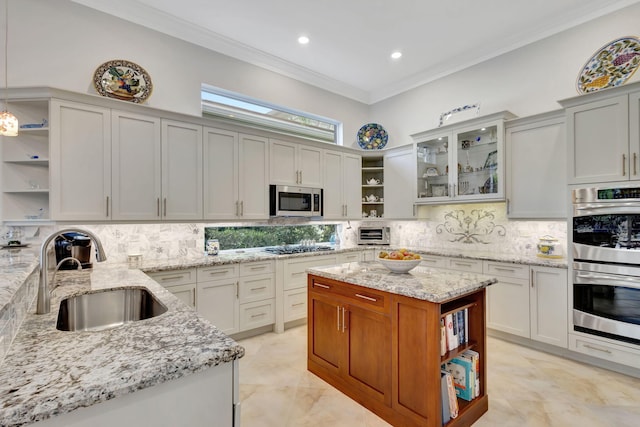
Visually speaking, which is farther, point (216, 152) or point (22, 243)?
point (216, 152)

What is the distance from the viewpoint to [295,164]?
13.5ft

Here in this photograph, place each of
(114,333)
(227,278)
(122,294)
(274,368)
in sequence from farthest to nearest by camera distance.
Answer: (227,278)
(274,368)
(122,294)
(114,333)

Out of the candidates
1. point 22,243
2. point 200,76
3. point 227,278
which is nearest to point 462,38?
point 200,76

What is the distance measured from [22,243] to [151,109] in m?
1.59

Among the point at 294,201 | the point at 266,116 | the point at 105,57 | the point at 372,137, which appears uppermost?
the point at 105,57

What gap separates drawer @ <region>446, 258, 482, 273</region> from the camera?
11.5 feet

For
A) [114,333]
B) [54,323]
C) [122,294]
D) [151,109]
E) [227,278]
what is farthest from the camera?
[227,278]

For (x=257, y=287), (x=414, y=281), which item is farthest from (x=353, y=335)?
(x=257, y=287)

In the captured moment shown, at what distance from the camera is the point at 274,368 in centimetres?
277

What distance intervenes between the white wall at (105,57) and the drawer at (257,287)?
6.70 ft

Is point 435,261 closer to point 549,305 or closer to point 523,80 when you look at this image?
point 549,305

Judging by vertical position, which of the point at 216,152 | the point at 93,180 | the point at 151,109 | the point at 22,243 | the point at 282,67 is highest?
the point at 282,67

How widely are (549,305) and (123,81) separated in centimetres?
472

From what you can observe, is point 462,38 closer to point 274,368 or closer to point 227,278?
point 227,278
